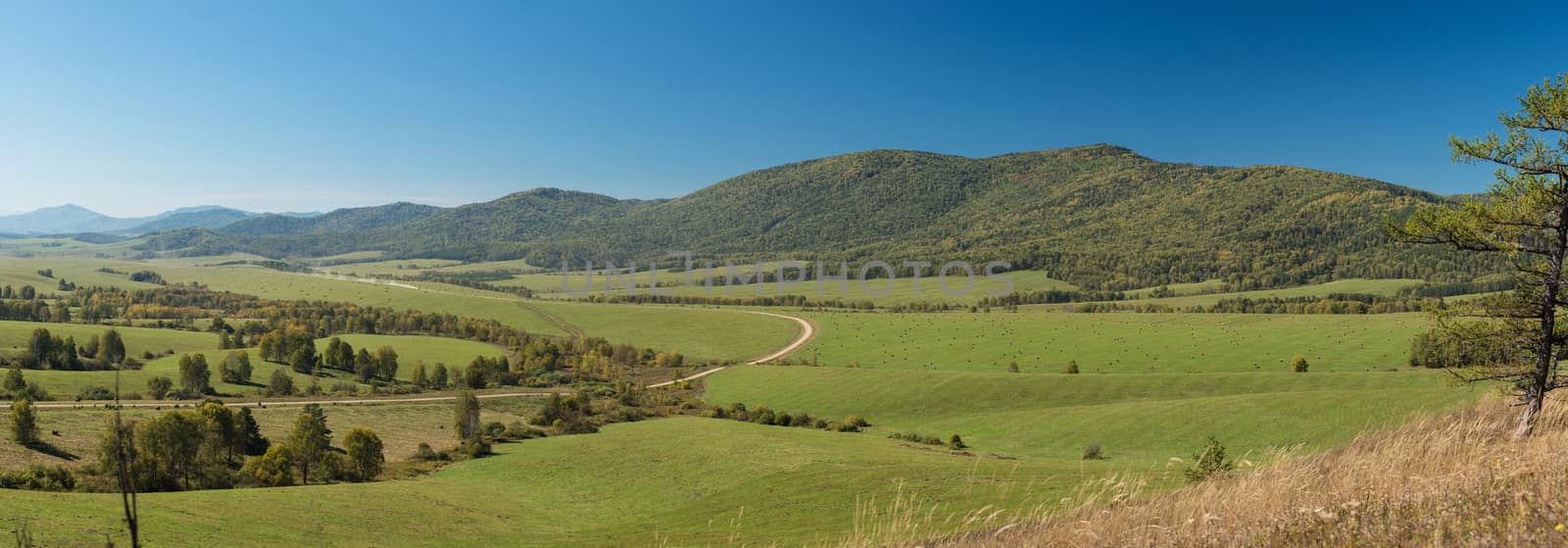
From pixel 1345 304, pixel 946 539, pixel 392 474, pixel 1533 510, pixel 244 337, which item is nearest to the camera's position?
pixel 1533 510

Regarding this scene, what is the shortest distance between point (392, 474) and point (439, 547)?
30412 mm

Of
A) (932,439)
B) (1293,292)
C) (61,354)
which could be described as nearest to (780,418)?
(932,439)

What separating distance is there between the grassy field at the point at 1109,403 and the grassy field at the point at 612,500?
13.9m

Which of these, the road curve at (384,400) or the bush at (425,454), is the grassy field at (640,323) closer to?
the road curve at (384,400)

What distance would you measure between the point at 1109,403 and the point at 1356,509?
219 ft

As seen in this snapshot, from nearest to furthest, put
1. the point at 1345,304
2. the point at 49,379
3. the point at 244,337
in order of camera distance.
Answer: the point at 49,379 < the point at 1345,304 < the point at 244,337

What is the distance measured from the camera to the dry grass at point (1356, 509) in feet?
19.1

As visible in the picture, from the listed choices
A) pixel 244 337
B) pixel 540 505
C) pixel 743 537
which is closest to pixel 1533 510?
pixel 743 537

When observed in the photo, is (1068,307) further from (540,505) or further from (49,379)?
(49,379)

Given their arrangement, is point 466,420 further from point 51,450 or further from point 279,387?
point 279,387

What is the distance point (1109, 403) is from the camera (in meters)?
67.3

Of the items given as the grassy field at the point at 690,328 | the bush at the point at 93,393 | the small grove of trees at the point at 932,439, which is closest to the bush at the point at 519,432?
the small grove of trees at the point at 932,439

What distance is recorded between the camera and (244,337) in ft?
424

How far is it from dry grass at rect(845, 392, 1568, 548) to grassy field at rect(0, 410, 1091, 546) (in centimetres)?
710
